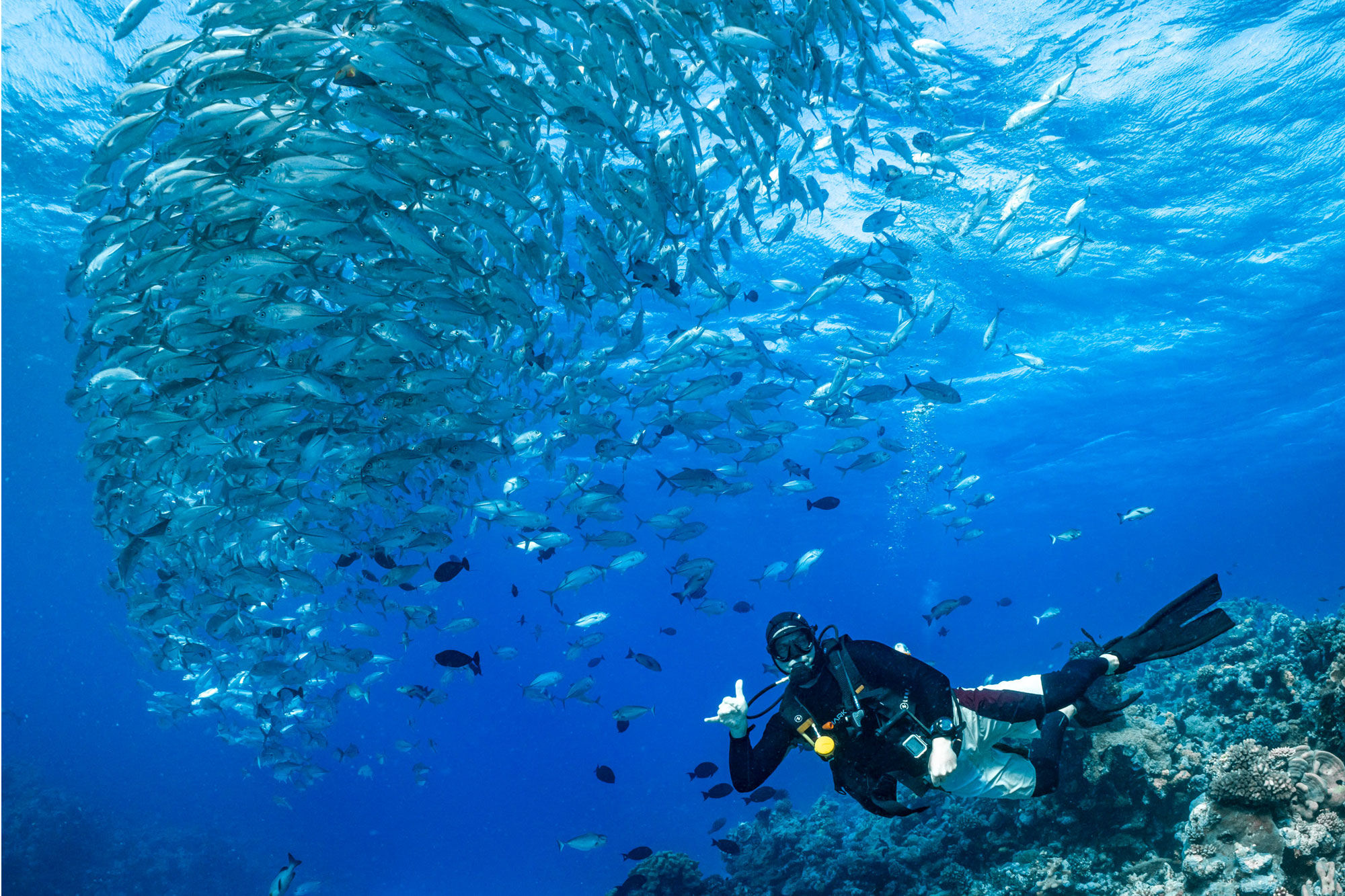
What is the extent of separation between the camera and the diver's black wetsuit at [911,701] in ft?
13.4

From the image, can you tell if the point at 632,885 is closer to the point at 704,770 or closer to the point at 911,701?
the point at 704,770

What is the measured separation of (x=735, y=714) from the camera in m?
4.29

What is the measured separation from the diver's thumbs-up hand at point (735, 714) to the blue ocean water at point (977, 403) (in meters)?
12.6

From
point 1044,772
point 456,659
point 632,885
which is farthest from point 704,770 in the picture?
point 1044,772

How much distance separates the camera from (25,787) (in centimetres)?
2656

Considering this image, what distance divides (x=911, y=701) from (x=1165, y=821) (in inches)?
201

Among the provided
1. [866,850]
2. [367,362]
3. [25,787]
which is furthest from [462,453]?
[25,787]

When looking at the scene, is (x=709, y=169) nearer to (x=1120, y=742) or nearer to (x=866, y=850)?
(x=1120, y=742)

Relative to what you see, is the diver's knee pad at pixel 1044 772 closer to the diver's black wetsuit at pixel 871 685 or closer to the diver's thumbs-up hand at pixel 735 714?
the diver's black wetsuit at pixel 871 685

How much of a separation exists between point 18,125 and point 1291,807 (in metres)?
24.6

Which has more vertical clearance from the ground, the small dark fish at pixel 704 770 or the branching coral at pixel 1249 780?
the small dark fish at pixel 704 770

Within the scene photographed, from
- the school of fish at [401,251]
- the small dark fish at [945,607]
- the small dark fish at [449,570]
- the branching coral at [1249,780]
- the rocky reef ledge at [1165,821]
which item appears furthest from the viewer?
the small dark fish at [945,607]

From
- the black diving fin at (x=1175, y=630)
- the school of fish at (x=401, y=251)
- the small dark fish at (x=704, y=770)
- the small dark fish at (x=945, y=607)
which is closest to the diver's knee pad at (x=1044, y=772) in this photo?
the black diving fin at (x=1175, y=630)

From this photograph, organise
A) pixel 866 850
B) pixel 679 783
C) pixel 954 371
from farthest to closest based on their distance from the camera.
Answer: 1. pixel 679 783
2. pixel 954 371
3. pixel 866 850
